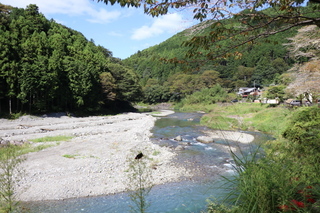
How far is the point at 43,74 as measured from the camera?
27.2 m

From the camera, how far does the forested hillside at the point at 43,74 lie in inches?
990

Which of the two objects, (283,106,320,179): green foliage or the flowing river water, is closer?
(283,106,320,179): green foliage

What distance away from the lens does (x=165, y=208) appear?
6.63 meters

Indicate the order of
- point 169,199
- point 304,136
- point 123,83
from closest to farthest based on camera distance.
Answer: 1. point 304,136
2. point 169,199
3. point 123,83

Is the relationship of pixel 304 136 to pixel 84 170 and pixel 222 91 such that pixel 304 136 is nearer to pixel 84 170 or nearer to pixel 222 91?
pixel 84 170

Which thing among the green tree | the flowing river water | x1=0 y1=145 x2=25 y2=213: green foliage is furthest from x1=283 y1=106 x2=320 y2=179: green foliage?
the green tree

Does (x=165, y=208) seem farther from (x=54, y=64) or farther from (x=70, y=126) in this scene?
(x=54, y=64)

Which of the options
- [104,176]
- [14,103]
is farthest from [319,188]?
[14,103]

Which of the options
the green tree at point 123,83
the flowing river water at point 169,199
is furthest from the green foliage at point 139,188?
the green tree at point 123,83

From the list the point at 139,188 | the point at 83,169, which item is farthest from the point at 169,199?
the point at 83,169

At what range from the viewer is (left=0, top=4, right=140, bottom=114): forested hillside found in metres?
25.2


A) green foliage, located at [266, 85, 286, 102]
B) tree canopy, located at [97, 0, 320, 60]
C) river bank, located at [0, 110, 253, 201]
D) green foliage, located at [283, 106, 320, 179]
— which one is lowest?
river bank, located at [0, 110, 253, 201]

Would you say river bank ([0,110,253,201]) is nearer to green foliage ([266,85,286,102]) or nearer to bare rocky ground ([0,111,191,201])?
bare rocky ground ([0,111,191,201])

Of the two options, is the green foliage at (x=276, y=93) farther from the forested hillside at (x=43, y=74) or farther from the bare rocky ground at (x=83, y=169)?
the forested hillside at (x=43, y=74)
